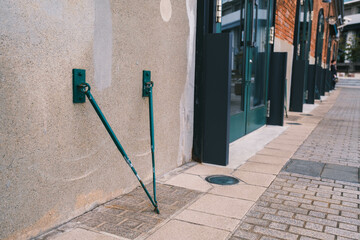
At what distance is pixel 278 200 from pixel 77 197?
1860 millimetres

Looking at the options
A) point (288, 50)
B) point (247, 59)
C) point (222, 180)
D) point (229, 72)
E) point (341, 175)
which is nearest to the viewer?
point (222, 180)

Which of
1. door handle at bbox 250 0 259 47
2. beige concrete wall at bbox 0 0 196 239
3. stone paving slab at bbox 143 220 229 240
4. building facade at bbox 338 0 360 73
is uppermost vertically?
building facade at bbox 338 0 360 73

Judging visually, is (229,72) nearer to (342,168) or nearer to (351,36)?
(342,168)

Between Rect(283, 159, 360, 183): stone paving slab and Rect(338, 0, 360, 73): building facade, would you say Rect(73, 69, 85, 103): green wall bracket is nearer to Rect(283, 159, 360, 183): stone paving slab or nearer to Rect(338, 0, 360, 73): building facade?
Rect(283, 159, 360, 183): stone paving slab

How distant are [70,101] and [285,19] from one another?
8.13 meters

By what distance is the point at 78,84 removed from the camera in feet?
8.75

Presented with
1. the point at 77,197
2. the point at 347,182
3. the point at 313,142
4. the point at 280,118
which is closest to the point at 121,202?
the point at 77,197

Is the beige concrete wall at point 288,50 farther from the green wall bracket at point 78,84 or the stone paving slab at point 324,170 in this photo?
the green wall bracket at point 78,84

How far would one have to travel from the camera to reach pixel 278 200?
3.36 m

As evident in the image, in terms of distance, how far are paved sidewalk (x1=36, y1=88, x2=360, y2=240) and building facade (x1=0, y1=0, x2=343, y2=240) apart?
219mm

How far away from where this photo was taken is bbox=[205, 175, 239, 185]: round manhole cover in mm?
3844

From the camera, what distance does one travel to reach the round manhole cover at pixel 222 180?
12.6 feet

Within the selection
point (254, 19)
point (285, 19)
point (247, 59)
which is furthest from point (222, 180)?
point (285, 19)

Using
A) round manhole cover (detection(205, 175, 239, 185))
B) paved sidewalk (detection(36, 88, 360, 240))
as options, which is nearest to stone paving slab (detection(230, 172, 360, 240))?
paved sidewalk (detection(36, 88, 360, 240))
